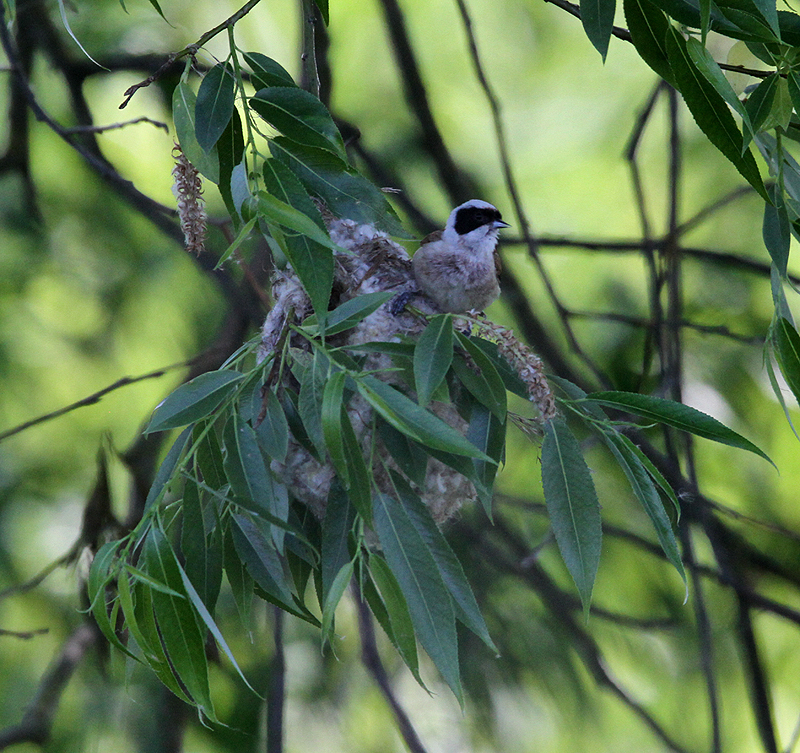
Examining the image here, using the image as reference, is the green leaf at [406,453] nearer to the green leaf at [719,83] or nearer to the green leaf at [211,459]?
the green leaf at [211,459]

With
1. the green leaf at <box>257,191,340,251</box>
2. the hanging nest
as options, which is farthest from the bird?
the green leaf at <box>257,191,340,251</box>

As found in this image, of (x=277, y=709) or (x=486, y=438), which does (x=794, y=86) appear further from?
(x=277, y=709)

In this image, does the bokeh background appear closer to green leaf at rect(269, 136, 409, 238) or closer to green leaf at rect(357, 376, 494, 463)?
green leaf at rect(269, 136, 409, 238)

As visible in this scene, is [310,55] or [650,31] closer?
[650,31]

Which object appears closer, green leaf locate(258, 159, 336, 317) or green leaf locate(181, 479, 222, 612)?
green leaf locate(258, 159, 336, 317)

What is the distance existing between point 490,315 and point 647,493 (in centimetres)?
181

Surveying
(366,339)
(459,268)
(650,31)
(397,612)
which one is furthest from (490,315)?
(397,612)

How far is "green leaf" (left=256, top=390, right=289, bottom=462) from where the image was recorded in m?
1.12

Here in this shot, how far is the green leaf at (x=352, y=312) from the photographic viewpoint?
3.63 ft

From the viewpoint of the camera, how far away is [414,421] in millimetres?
929

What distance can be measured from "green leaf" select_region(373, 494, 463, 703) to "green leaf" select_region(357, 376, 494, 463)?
0.69 feet

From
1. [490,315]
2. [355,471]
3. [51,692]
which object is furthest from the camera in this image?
[490,315]

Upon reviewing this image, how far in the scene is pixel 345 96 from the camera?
3078 millimetres

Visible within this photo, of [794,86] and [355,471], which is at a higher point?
[794,86]
